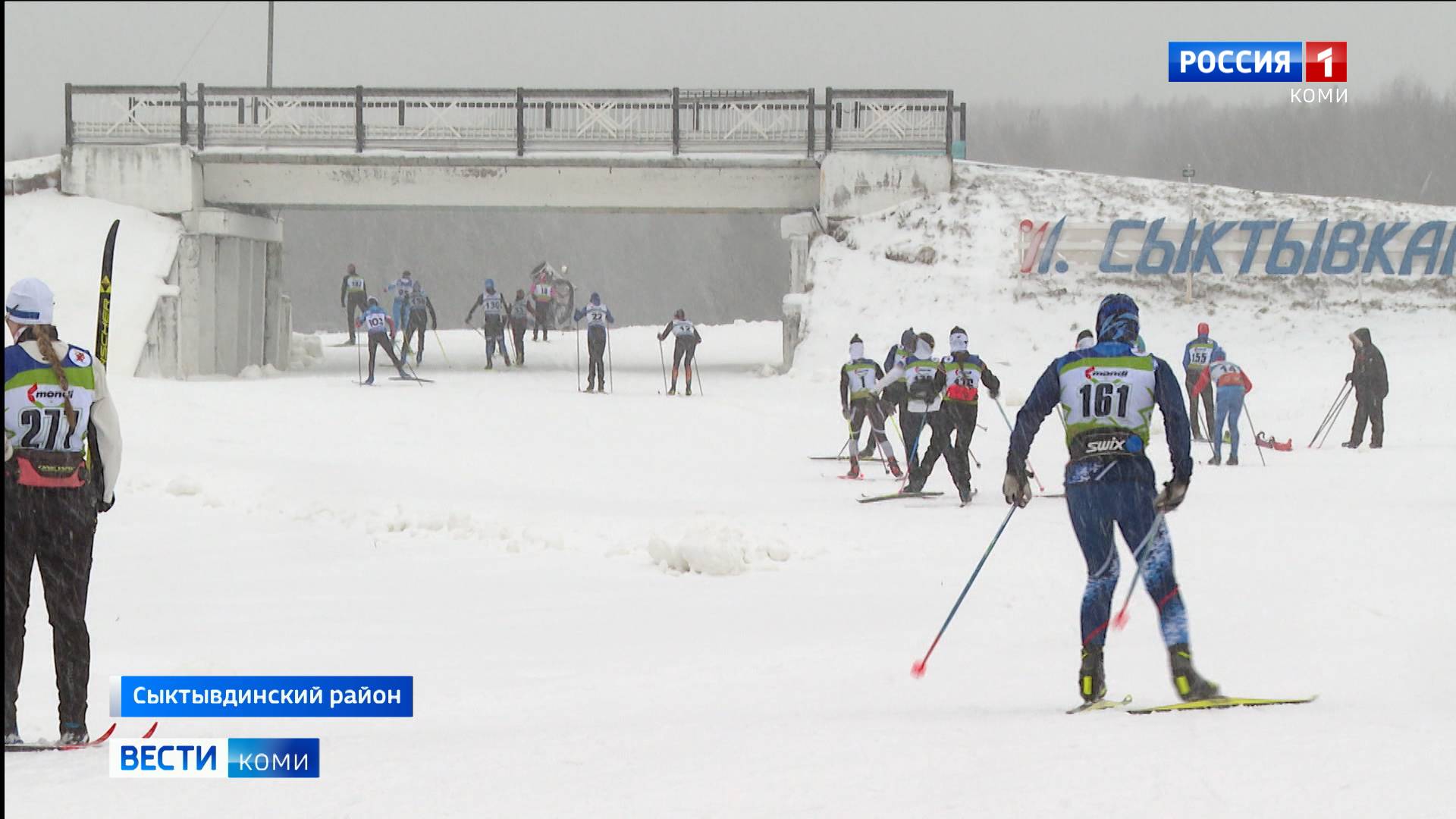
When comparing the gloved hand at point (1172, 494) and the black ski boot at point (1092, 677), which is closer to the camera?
the gloved hand at point (1172, 494)

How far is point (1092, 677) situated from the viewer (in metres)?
6.39

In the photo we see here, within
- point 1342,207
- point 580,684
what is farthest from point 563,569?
point 1342,207

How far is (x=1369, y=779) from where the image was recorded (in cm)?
488

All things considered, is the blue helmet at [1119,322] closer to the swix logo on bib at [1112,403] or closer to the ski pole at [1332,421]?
the swix logo on bib at [1112,403]

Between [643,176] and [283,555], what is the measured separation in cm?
1930

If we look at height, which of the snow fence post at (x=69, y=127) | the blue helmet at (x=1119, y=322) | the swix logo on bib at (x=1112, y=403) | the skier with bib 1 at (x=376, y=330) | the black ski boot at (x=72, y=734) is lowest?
the black ski boot at (x=72, y=734)

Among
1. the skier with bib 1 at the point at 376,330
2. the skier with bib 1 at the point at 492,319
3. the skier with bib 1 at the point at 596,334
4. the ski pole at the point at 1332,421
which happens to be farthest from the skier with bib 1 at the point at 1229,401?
the skier with bib 1 at the point at 492,319

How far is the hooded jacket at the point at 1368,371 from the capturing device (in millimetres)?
19531

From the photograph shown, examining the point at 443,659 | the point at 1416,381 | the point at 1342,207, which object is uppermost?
the point at 1342,207

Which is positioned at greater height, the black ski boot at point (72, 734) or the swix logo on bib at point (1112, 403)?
the swix logo on bib at point (1112, 403)

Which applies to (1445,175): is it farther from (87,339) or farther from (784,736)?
(784,736)

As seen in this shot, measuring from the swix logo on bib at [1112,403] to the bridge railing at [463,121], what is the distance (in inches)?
963

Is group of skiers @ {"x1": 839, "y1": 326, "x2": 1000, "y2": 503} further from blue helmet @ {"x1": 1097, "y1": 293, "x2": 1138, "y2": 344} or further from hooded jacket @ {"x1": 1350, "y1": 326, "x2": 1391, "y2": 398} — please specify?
Answer: hooded jacket @ {"x1": 1350, "y1": 326, "x2": 1391, "y2": 398}

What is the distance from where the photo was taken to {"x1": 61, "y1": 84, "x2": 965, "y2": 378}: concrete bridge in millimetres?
30141
